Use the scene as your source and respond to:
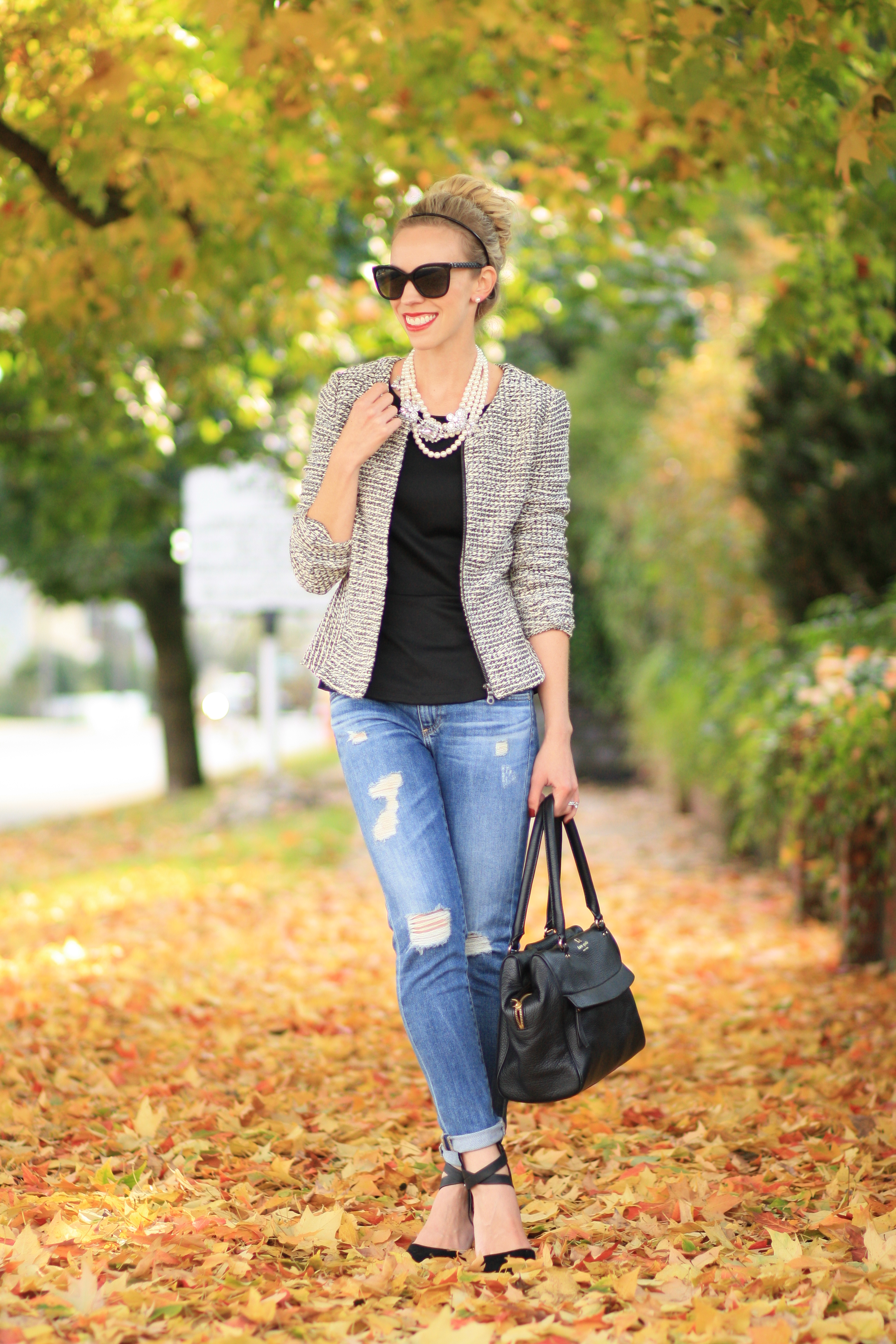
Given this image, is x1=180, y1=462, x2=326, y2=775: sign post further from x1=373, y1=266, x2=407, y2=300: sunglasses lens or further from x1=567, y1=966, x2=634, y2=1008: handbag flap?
x1=567, y1=966, x2=634, y2=1008: handbag flap

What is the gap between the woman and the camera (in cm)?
272

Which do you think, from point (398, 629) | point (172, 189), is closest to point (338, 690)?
point (398, 629)

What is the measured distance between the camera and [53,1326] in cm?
241

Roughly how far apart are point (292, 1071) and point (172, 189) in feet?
10.6

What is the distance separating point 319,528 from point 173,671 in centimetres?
1301

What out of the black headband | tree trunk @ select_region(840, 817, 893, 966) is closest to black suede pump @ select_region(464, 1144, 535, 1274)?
the black headband

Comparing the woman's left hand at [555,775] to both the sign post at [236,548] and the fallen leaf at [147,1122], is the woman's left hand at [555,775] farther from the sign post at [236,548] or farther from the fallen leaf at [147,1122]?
the sign post at [236,548]

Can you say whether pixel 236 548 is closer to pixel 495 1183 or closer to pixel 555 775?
pixel 555 775

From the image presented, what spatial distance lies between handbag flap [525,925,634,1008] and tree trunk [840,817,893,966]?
9.19ft

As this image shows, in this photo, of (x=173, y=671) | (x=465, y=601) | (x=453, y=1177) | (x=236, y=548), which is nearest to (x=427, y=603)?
(x=465, y=601)

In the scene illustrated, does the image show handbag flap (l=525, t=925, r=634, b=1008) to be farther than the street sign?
No

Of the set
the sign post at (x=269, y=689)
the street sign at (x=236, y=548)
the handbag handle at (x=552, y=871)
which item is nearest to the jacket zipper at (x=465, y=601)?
the handbag handle at (x=552, y=871)

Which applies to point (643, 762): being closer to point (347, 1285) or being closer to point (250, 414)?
point (250, 414)

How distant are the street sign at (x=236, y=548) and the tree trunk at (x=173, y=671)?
350 cm
